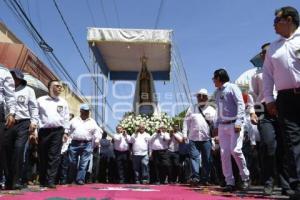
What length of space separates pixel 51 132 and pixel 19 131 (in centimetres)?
98

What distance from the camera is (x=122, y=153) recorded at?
33.3 ft

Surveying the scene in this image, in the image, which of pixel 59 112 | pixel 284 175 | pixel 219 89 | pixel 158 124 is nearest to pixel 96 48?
pixel 158 124

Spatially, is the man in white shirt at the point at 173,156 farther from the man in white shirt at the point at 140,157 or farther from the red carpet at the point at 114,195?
the red carpet at the point at 114,195

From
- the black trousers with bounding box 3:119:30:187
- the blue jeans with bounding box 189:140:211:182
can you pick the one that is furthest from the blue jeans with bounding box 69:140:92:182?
the black trousers with bounding box 3:119:30:187

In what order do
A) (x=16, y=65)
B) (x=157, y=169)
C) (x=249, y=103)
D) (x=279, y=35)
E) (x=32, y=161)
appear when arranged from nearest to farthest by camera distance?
1. (x=279, y=35)
2. (x=249, y=103)
3. (x=32, y=161)
4. (x=157, y=169)
5. (x=16, y=65)

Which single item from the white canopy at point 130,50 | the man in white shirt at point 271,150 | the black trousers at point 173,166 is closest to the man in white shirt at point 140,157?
the black trousers at point 173,166

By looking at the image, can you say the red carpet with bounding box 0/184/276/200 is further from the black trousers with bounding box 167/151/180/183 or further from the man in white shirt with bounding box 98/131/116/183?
the man in white shirt with bounding box 98/131/116/183

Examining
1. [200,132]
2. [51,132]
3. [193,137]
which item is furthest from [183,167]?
[51,132]

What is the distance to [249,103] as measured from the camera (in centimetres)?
505

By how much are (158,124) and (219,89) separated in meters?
5.72

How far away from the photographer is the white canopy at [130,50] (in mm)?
13273

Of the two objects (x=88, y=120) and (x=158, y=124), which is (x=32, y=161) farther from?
(x=158, y=124)

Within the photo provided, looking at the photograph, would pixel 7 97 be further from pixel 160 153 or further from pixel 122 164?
pixel 122 164

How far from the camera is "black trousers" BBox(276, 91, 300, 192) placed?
3.35 m
